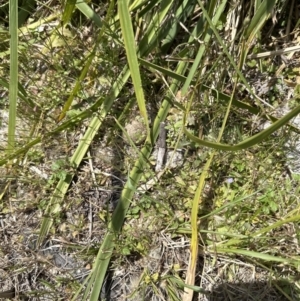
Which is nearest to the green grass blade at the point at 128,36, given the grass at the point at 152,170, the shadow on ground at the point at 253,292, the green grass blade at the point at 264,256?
the grass at the point at 152,170

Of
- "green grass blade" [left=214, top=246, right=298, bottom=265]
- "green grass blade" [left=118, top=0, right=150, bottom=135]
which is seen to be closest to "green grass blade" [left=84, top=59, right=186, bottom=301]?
"green grass blade" [left=118, top=0, right=150, bottom=135]

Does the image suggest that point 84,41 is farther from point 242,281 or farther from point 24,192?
point 242,281

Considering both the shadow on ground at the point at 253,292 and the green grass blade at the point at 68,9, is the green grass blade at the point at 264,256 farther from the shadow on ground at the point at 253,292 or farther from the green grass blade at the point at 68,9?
the green grass blade at the point at 68,9

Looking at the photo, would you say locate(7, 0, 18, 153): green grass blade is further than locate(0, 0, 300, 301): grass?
No

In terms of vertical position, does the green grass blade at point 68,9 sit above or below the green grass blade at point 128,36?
above

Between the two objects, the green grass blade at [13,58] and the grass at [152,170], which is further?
the grass at [152,170]

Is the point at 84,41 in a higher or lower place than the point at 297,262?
higher

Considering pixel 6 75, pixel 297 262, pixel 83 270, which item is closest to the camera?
pixel 297 262

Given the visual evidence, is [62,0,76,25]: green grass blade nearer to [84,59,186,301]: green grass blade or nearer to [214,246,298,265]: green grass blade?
[84,59,186,301]: green grass blade

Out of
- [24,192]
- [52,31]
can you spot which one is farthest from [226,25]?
[24,192]
